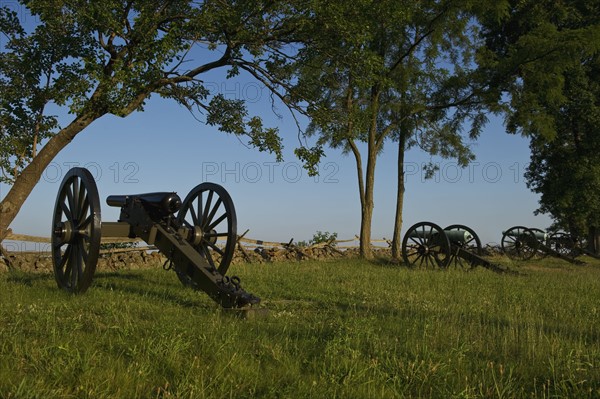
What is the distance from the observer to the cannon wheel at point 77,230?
667 cm

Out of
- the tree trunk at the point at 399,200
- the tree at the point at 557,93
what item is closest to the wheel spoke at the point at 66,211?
the tree trunk at the point at 399,200

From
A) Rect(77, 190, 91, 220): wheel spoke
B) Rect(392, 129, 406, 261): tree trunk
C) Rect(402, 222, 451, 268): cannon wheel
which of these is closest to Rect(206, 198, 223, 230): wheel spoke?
Rect(77, 190, 91, 220): wheel spoke

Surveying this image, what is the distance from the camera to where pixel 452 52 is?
2156cm

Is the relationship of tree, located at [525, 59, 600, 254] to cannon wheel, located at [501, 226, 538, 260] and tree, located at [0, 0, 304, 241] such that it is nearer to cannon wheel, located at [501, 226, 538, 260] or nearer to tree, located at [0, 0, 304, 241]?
cannon wheel, located at [501, 226, 538, 260]

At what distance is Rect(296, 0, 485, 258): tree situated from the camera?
1445 centimetres

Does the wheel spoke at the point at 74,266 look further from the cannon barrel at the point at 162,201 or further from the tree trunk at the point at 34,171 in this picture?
the tree trunk at the point at 34,171

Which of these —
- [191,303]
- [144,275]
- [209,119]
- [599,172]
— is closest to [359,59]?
[209,119]

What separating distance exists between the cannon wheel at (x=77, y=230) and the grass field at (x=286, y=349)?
0.32 meters

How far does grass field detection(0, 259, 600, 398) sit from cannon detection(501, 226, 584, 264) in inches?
534

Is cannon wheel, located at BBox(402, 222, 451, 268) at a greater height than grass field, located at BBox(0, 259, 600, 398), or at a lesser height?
greater

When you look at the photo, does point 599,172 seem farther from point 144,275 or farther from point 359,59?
point 144,275

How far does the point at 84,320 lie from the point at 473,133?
2013cm

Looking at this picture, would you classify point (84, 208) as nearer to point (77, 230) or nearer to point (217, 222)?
point (77, 230)

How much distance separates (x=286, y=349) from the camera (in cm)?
441
